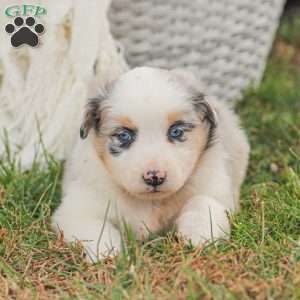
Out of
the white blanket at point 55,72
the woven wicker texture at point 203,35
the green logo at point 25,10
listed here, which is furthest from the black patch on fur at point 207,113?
the woven wicker texture at point 203,35

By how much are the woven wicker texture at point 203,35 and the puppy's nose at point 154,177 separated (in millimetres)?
2743

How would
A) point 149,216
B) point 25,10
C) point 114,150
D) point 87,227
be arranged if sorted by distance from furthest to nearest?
1. point 25,10
2. point 149,216
3. point 87,227
4. point 114,150

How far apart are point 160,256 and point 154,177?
17.3 inches

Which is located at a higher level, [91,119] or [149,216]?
[91,119]

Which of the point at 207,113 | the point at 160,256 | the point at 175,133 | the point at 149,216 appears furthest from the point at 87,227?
the point at 207,113

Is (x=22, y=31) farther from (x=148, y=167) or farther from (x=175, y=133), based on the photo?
(x=148, y=167)

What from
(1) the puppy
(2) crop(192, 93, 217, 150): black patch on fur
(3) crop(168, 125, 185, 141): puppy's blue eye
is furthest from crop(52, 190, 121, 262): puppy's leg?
(2) crop(192, 93, 217, 150): black patch on fur

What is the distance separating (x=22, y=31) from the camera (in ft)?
19.5

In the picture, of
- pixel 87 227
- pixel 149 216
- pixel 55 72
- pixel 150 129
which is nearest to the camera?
pixel 150 129

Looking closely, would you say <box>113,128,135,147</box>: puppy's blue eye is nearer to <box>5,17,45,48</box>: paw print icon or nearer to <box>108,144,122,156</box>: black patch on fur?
<box>108,144,122,156</box>: black patch on fur

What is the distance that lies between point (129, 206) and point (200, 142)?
542mm

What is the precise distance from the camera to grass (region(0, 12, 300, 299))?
3.79 meters

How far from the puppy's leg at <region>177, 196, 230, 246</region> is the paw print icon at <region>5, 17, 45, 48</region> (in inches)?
75.2

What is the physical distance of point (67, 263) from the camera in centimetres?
441
